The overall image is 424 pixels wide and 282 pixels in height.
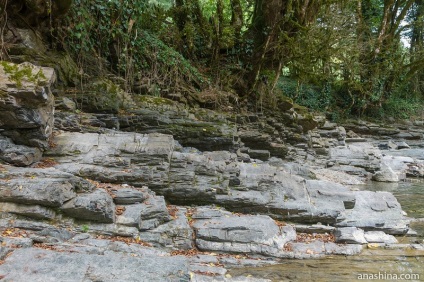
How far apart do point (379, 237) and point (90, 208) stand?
5825mm

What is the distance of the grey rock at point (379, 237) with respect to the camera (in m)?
7.26

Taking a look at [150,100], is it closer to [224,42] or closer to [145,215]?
[145,215]

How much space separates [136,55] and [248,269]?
923 centimetres

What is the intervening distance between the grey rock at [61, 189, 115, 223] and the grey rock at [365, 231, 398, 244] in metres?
5.20

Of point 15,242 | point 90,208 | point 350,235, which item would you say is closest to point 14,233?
point 15,242

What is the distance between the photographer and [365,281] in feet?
17.8

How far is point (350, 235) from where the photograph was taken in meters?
7.23

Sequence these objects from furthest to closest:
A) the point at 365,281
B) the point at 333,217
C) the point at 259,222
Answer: the point at 333,217
the point at 259,222
the point at 365,281

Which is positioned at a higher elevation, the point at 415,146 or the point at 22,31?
the point at 22,31

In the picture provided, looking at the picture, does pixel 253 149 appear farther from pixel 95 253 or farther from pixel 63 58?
pixel 95 253

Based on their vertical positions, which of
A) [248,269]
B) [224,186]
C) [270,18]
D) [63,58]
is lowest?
[248,269]

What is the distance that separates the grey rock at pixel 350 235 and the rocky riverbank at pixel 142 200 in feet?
0.08

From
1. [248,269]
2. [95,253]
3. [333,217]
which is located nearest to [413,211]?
[333,217]

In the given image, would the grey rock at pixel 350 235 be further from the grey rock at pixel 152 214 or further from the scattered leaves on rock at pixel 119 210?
the scattered leaves on rock at pixel 119 210
